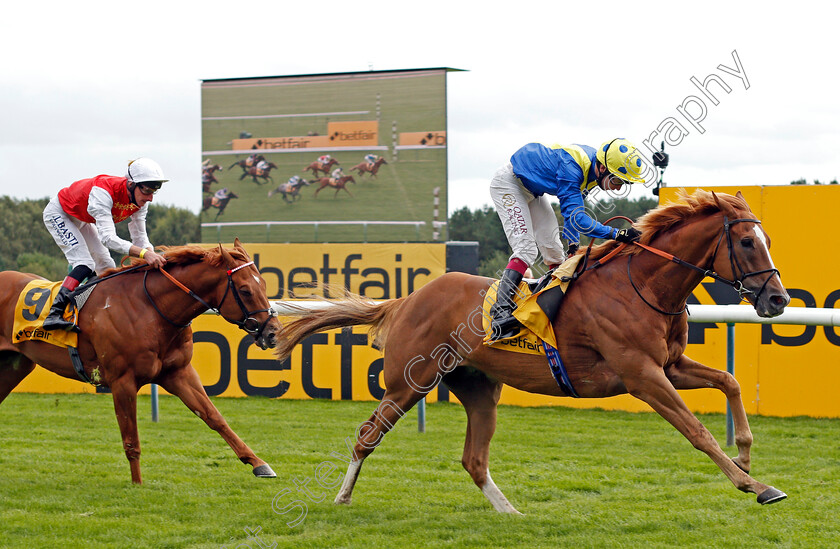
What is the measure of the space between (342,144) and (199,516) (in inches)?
262

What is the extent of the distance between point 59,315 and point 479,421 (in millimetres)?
2736

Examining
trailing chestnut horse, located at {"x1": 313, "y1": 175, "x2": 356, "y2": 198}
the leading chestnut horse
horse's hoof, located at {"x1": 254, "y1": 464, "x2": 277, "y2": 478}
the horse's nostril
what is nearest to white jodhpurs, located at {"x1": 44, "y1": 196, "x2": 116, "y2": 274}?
horse's hoof, located at {"x1": 254, "y1": 464, "x2": 277, "y2": 478}

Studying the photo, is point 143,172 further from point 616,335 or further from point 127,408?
point 616,335

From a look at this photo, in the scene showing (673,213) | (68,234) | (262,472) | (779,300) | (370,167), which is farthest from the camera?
(370,167)

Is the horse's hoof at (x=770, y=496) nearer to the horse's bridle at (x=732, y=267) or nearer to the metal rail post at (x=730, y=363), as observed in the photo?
the horse's bridle at (x=732, y=267)

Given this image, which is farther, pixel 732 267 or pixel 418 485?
pixel 418 485

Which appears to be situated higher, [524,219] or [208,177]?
[208,177]

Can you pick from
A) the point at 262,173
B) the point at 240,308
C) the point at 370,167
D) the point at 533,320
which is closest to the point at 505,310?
the point at 533,320

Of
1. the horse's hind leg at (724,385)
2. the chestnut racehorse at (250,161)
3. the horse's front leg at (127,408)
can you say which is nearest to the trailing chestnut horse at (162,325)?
the horse's front leg at (127,408)

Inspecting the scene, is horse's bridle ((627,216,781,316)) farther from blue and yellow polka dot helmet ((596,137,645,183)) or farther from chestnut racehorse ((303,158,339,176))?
chestnut racehorse ((303,158,339,176))

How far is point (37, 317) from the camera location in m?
5.89

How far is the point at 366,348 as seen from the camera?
9430 millimetres

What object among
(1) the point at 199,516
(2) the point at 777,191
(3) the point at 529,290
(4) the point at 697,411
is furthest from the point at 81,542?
(2) the point at 777,191

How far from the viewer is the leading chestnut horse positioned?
170 inches
